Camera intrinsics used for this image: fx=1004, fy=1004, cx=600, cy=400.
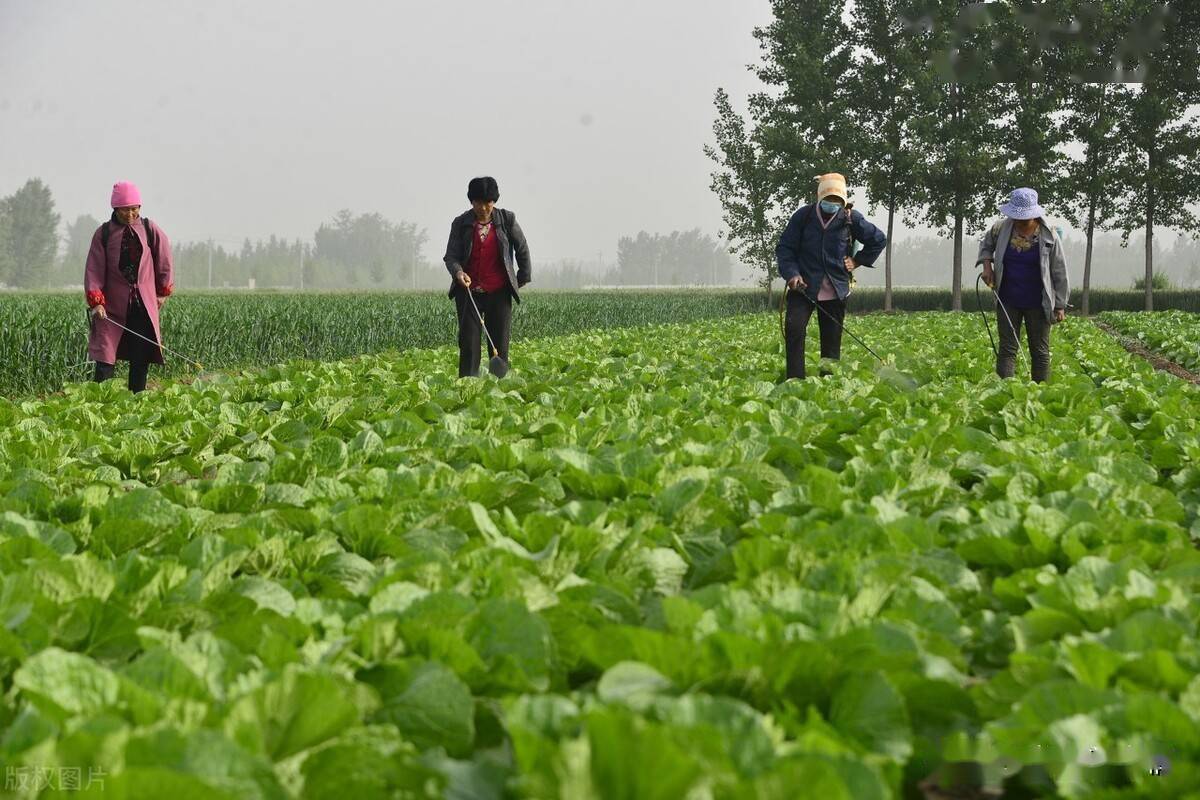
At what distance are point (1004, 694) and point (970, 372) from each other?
311 inches

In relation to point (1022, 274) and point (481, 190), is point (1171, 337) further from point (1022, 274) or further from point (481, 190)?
point (481, 190)

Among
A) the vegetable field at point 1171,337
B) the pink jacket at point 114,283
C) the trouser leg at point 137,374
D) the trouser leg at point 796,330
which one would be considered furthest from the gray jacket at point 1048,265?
the trouser leg at point 137,374

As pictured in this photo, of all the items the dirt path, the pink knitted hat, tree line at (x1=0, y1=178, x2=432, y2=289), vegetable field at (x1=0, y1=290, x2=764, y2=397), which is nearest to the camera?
the pink knitted hat

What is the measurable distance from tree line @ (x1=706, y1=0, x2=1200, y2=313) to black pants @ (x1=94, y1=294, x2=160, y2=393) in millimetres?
35510

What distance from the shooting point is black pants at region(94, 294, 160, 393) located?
8.55m

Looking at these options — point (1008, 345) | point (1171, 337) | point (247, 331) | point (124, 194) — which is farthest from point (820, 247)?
point (247, 331)

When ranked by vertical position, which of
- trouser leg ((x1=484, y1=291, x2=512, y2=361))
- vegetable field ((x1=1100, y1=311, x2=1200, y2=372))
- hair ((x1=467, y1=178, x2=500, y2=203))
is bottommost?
vegetable field ((x1=1100, y1=311, x2=1200, y2=372))

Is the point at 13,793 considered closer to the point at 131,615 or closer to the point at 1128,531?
the point at 131,615

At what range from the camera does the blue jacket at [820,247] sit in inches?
349

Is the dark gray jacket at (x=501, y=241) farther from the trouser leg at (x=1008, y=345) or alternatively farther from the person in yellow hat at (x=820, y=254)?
the trouser leg at (x=1008, y=345)

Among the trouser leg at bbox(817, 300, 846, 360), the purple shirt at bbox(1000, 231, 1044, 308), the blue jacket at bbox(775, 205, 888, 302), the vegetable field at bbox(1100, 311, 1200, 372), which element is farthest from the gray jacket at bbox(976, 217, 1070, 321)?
the vegetable field at bbox(1100, 311, 1200, 372)

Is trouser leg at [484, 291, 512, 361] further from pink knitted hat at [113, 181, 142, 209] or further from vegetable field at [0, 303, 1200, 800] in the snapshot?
vegetable field at [0, 303, 1200, 800]

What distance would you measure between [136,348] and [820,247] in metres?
6.04

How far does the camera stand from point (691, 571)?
273 cm
